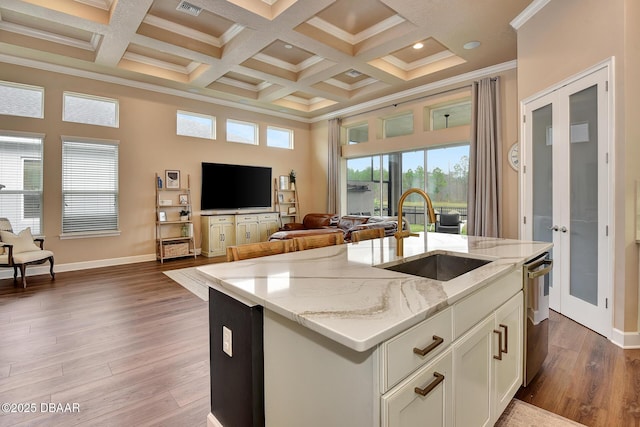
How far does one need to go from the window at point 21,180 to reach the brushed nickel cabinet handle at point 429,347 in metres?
6.34

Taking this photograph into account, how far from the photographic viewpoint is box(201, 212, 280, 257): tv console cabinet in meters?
6.72

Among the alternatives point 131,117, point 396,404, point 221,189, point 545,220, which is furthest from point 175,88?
point 396,404

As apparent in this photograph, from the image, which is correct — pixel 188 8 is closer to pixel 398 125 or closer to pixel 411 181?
pixel 398 125

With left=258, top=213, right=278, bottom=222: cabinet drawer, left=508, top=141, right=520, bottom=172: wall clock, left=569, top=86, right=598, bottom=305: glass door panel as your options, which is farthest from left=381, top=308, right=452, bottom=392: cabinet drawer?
left=258, top=213, right=278, bottom=222: cabinet drawer

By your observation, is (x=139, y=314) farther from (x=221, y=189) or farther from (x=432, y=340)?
(x=221, y=189)

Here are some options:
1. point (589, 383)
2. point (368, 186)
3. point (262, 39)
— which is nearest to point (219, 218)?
point (368, 186)

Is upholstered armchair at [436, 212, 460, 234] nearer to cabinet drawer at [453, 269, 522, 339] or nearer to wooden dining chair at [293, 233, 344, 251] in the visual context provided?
wooden dining chair at [293, 233, 344, 251]

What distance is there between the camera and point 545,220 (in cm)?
360

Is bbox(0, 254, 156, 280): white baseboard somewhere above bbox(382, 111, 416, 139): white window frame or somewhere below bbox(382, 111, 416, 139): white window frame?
below

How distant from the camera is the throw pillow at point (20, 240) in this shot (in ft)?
14.6

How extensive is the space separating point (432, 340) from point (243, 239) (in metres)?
6.45

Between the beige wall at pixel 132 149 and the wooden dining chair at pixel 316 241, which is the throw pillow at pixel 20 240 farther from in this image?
the wooden dining chair at pixel 316 241

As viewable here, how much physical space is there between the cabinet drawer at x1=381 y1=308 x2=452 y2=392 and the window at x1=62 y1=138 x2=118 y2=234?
6249mm

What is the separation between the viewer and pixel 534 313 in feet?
6.48
